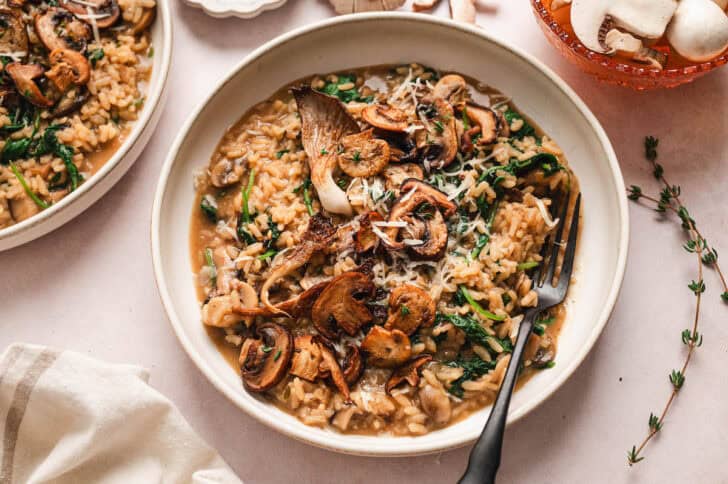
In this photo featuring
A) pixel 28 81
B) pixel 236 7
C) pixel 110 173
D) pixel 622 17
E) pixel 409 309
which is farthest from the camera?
pixel 236 7

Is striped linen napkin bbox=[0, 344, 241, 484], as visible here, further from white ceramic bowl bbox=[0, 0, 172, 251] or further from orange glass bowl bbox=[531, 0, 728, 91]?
orange glass bowl bbox=[531, 0, 728, 91]

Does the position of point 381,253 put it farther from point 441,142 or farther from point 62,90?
point 62,90

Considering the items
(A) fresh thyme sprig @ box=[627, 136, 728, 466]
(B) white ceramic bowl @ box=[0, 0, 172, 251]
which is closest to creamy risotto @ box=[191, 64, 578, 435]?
(B) white ceramic bowl @ box=[0, 0, 172, 251]

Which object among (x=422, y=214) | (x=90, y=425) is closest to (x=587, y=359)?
(x=422, y=214)

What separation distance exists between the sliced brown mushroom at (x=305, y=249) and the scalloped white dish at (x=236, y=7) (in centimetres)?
130

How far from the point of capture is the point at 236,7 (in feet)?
13.4

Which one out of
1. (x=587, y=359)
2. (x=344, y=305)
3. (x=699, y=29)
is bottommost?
(x=587, y=359)

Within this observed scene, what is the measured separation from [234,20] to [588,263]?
2.31m

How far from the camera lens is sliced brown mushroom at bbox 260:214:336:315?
3496 millimetres

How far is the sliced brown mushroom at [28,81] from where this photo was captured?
12.6 ft

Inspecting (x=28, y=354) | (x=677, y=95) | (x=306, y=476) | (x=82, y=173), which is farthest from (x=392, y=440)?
(x=677, y=95)

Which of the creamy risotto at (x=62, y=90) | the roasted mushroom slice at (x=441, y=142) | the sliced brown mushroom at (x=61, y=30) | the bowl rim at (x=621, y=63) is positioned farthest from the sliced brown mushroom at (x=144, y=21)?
the bowl rim at (x=621, y=63)

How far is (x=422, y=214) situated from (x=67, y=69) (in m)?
1.97

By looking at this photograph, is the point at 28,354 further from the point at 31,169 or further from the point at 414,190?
the point at 414,190
